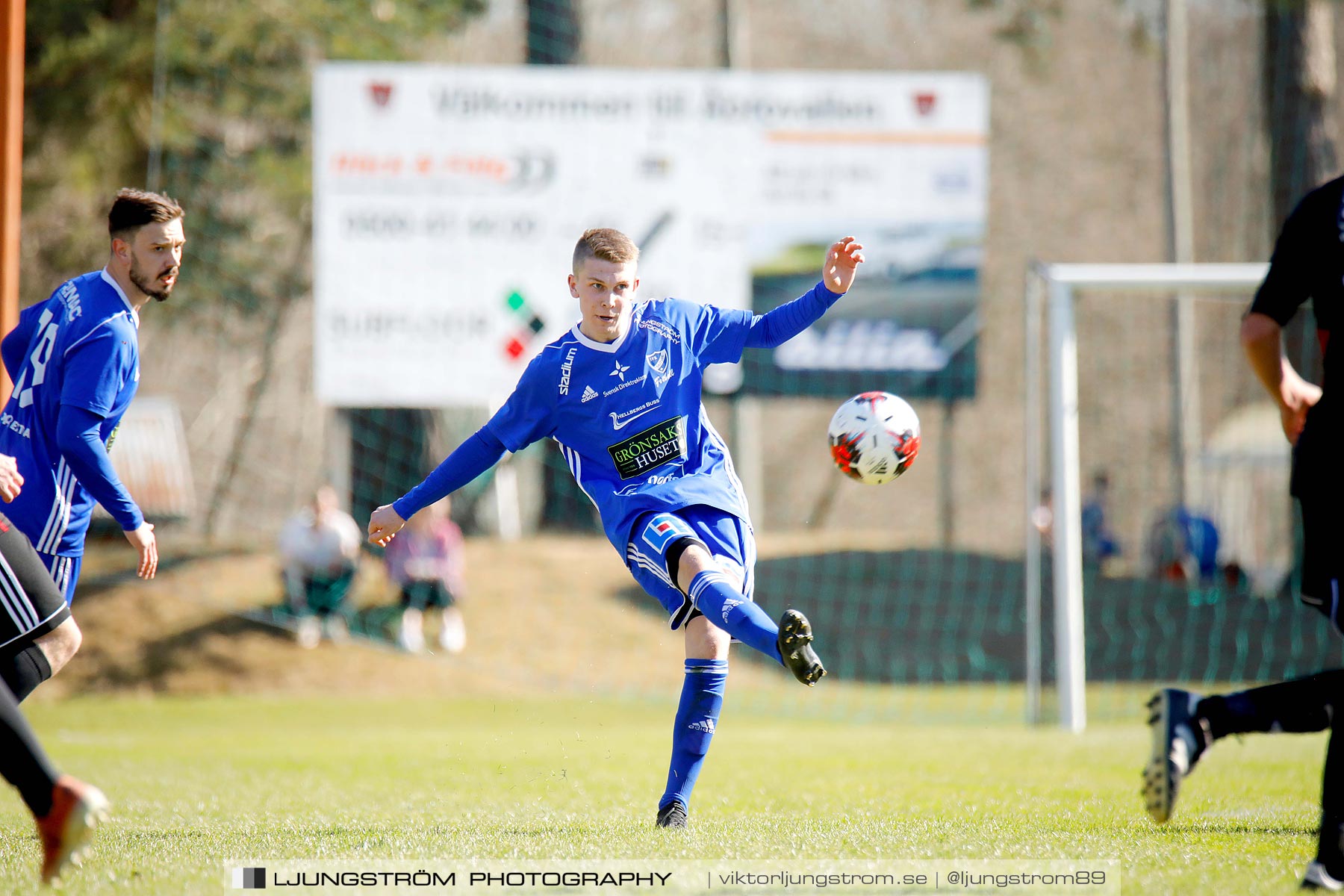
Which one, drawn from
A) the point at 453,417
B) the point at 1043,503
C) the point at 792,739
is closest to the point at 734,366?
the point at 792,739

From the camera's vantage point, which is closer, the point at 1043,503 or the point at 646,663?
the point at 646,663

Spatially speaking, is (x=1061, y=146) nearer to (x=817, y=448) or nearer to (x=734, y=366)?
(x=817, y=448)

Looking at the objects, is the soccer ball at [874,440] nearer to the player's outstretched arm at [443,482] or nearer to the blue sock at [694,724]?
the blue sock at [694,724]

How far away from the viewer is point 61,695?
1452 centimetres

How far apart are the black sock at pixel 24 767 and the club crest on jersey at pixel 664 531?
6.50 feet

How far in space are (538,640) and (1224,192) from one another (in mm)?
17513

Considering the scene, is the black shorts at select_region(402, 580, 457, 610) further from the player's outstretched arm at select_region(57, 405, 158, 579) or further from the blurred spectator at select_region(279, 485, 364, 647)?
the player's outstretched arm at select_region(57, 405, 158, 579)

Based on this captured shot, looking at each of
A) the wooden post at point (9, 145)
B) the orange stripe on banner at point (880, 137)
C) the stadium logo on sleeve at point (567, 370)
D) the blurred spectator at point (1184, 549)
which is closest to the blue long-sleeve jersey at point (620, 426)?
the stadium logo on sleeve at point (567, 370)

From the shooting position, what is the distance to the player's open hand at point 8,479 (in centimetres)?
401

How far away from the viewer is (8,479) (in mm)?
4039

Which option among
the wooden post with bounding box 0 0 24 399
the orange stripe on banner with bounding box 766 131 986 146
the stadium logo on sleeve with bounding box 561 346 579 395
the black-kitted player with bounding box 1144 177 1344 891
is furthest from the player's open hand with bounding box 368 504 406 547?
the orange stripe on banner with bounding box 766 131 986 146

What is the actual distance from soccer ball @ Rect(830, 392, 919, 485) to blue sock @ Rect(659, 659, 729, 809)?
923 mm

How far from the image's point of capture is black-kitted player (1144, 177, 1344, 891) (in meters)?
3.21

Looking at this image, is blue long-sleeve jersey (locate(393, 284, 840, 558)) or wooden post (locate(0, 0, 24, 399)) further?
wooden post (locate(0, 0, 24, 399))
